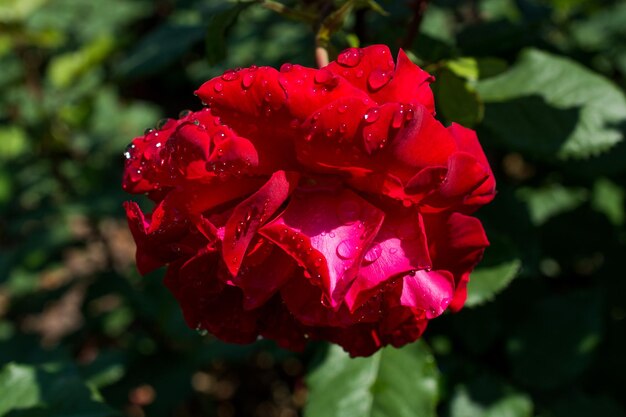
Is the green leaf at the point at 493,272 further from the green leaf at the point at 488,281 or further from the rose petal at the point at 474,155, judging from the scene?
the rose petal at the point at 474,155

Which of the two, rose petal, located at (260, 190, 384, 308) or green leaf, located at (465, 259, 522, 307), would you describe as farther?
green leaf, located at (465, 259, 522, 307)

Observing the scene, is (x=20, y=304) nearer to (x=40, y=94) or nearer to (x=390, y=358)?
(x=40, y=94)

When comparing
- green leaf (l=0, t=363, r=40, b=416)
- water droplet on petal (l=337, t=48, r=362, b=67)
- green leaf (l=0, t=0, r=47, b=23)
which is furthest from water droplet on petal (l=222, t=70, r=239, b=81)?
green leaf (l=0, t=0, r=47, b=23)

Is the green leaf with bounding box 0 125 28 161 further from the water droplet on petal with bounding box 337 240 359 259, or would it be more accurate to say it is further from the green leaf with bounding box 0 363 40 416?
the water droplet on petal with bounding box 337 240 359 259

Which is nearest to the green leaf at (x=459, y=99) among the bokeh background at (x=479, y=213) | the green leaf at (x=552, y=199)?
the bokeh background at (x=479, y=213)

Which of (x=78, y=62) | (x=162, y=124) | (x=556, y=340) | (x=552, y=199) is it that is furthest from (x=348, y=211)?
(x=552, y=199)

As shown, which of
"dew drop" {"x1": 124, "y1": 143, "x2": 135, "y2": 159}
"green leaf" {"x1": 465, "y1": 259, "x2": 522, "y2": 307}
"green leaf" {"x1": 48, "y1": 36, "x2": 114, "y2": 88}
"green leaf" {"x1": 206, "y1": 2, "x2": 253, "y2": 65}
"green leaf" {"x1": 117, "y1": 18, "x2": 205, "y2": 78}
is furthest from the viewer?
"green leaf" {"x1": 48, "y1": 36, "x2": 114, "y2": 88}

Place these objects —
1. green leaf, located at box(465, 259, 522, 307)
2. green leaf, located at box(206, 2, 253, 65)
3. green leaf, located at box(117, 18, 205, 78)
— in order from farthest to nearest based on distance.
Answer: green leaf, located at box(117, 18, 205, 78), green leaf, located at box(465, 259, 522, 307), green leaf, located at box(206, 2, 253, 65)
